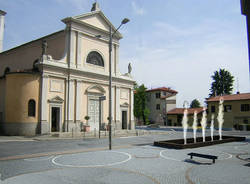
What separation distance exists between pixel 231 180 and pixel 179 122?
179 feet

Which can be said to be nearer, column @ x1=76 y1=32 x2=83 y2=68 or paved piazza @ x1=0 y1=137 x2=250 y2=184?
paved piazza @ x1=0 y1=137 x2=250 y2=184

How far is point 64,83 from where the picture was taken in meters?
29.2

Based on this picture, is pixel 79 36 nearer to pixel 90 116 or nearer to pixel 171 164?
pixel 90 116

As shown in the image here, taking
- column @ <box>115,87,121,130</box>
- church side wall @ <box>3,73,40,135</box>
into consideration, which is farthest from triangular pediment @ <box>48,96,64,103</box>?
column @ <box>115,87,121,130</box>

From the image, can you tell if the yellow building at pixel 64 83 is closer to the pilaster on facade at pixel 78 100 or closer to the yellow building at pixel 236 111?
the pilaster on facade at pixel 78 100

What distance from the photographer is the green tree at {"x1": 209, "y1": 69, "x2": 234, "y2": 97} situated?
66.2 metres

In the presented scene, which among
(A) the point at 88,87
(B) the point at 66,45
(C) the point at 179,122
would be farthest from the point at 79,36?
(C) the point at 179,122

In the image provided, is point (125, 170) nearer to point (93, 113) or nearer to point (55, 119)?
point (55, 119)

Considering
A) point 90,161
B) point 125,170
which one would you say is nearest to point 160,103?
point 90,161

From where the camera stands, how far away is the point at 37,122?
2589cm

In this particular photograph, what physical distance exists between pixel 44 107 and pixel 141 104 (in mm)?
39926

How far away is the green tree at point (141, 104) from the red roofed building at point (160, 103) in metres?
4.21

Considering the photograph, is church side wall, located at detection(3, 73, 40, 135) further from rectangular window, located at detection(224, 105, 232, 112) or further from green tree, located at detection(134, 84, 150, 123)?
rectangular window, located at detection(224, 105, 232, 112)

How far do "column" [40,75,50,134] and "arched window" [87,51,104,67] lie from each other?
26.9ft
